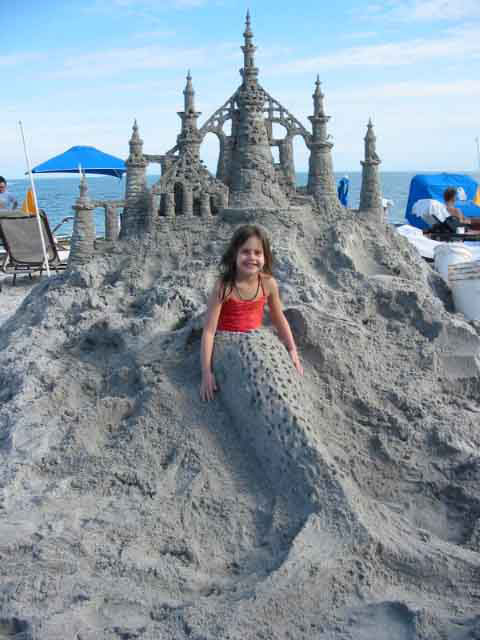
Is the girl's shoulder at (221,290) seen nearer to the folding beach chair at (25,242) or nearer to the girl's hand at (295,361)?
the girl's hand at (295,361)

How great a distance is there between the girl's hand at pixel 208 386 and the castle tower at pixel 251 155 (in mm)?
2670

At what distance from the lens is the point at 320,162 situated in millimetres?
7074

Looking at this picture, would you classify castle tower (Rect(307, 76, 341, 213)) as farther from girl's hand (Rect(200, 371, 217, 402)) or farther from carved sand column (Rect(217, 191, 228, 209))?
girl's hand (Rect(200, 371, 217, 402))

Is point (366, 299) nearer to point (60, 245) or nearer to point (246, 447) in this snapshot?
point (246, 447)

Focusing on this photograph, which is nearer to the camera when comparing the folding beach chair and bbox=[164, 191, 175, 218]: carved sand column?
bbox=[164, 191, 175, 218]: carved sand column

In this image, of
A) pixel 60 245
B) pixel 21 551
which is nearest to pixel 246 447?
pixel 21 551

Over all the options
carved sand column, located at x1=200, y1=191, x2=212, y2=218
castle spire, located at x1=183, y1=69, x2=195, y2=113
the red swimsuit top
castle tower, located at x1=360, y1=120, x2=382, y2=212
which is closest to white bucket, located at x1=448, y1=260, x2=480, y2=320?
castle tower, located at x1=360, y1=120, x2=382, y2=212

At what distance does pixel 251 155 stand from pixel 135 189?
1.10 m

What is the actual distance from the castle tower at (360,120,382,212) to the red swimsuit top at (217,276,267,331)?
3.47 meters

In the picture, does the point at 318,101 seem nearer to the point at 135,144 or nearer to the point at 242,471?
the point at 135,144

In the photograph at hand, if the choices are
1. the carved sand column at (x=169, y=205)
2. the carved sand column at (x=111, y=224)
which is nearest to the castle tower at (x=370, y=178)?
the carved sand column at (x=169, y=205)

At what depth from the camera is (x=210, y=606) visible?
9.84 ft

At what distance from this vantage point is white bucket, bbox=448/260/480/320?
657 cm

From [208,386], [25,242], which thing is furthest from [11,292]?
[208,386]
